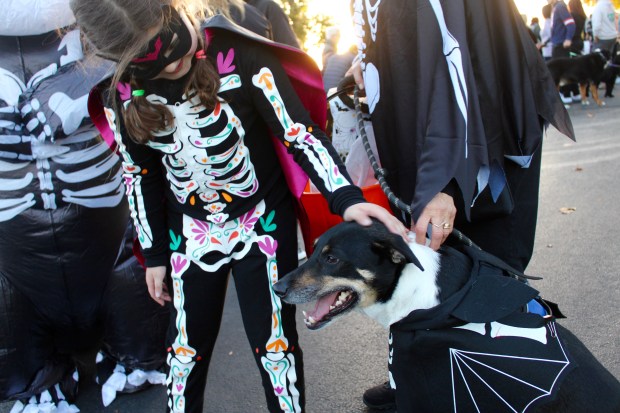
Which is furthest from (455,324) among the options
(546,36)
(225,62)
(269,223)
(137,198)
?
(546,36)

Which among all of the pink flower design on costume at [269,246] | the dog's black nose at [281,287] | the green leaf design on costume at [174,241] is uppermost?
the green leaf design on costume at [174,241]

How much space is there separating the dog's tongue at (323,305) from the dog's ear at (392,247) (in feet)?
0.81

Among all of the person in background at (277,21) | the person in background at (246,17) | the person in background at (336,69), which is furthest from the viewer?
the person in background at (336,69)

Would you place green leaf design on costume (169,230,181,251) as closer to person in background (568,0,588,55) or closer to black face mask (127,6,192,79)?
black face mask (127,6,192,79)

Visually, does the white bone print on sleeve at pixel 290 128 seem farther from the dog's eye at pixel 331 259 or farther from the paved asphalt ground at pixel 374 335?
the paved asphalt ground at pixel 374 335

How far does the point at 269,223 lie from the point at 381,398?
45.8 inches

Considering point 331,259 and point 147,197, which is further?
point 147,197

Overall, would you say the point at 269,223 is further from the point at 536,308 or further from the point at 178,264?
the point at 536,308

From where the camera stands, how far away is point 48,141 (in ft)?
9.17

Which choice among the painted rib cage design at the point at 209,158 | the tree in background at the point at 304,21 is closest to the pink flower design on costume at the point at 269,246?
the painted rib cage design at the point at 209,158

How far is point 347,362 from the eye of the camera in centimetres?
321

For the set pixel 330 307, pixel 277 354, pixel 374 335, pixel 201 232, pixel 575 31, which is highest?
pixel 201 232

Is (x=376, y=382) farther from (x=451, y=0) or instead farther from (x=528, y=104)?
(x=451, y=0)

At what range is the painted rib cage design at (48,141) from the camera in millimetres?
2738
